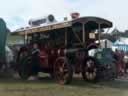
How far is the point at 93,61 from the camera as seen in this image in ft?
50.0

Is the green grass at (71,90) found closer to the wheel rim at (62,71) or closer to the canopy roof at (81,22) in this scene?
the wheel rim at (62,71)

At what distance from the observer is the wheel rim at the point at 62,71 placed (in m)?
14.7

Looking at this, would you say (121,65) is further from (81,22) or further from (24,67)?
(24,67)

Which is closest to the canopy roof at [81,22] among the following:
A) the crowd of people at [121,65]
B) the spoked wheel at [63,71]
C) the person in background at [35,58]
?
the person in background at [35,58]

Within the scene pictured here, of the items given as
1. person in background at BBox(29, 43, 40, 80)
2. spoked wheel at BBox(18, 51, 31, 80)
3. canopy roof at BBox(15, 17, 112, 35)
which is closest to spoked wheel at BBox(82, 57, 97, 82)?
canopy roof at BBox(15, 17, 112, 35)

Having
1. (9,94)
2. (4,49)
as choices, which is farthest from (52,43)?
(9,94)

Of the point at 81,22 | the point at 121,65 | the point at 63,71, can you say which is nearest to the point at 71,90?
the point at 63,71

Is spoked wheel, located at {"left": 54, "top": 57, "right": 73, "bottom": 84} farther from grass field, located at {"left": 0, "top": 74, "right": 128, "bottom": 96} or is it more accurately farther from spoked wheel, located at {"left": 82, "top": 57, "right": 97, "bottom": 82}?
spoked wheel, located at {"left": 82, "top": 57, "right": 97, "bottom": 82}

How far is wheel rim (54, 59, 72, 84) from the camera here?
1475 centimetres

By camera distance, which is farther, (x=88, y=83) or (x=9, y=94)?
(x=88, y=83)

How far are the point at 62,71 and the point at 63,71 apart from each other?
0.07 m

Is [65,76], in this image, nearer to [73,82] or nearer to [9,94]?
[73,82]

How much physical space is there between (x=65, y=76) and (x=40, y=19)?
11.8 feet

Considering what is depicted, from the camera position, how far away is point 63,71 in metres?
15.0
